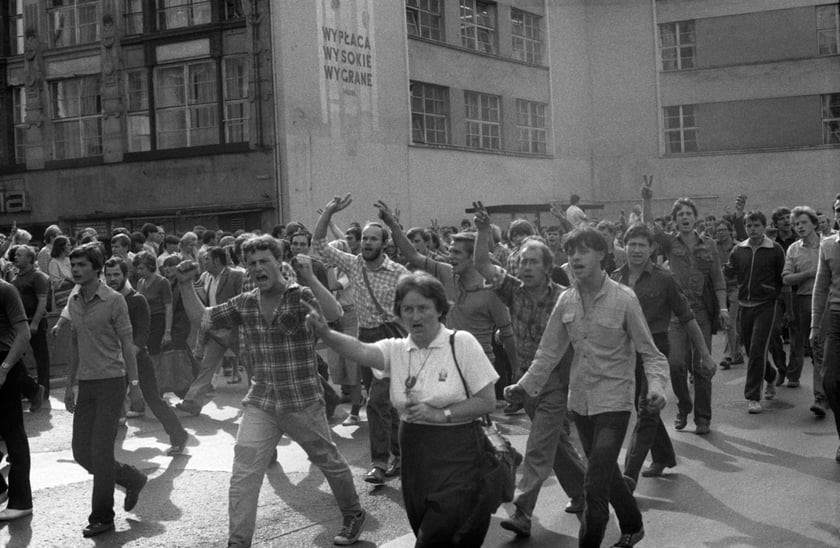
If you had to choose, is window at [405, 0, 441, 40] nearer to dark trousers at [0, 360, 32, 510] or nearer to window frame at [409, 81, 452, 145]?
window frame at [409, 81, 452, 145]

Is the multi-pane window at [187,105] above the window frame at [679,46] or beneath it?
beneath

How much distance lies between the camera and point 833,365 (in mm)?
8086

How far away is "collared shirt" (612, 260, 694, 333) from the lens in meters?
8.20

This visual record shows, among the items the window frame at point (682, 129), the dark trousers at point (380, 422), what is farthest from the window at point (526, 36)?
the dark trousers at point (380, 422)

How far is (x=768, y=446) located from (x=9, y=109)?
26.7 m

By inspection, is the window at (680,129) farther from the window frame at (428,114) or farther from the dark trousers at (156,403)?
the dark trousers at (156,403)

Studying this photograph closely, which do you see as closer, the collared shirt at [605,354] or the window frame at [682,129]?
the collared shirt at [605,354]

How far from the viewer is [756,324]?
11062 millimetres

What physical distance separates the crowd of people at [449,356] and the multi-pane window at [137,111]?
17.7 metres

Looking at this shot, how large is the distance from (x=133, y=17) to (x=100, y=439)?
23.5m

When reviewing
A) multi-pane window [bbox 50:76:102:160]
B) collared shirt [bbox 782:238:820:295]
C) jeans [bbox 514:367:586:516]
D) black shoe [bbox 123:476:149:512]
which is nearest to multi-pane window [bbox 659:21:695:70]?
multi-pane window [bbox 50:76:102:160]

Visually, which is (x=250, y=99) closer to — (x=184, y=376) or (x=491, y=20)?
(x=491, y=20)

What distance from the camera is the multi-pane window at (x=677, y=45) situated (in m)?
40.4

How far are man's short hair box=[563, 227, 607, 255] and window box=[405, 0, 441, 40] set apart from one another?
26041 millimetres
